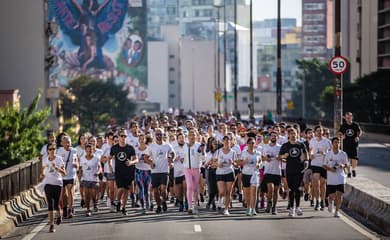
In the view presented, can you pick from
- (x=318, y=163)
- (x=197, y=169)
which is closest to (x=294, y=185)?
(x=318, y=163)

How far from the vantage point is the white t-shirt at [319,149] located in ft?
73.6

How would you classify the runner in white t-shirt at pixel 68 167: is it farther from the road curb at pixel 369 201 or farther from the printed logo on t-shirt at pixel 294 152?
the road curb at pixel 369 201

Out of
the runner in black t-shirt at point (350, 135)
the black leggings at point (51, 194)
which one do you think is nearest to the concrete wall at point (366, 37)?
the runner in black t-shirt at point (350, 135)

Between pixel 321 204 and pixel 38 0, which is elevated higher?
pixel 38 0

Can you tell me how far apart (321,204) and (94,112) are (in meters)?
103

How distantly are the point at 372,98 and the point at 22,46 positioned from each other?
102ft

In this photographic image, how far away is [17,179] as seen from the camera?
22.1 m

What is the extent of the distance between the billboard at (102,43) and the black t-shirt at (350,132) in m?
154

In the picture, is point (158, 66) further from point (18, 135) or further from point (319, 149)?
point (319, 149)

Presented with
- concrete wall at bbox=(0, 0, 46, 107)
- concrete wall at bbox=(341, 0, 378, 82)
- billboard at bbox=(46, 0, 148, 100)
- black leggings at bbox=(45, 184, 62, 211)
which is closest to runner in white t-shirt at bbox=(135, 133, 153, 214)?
black leggings at bbox=(45, 184, 62, 211)

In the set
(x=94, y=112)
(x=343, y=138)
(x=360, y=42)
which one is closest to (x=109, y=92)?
(x=94, y=112)

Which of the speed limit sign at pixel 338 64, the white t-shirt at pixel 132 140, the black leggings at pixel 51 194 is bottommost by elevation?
the black leggings at pixel 51 194

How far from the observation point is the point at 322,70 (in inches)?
5797

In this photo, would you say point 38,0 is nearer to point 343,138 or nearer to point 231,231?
point 343,138
